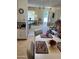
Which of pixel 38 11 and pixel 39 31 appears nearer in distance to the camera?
pixel 39 31

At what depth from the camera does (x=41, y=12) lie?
12.8 meters

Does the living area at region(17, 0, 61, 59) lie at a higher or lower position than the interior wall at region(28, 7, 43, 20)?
lower

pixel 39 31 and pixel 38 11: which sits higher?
pixel 38 11

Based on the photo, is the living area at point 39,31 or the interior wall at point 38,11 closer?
the living area at point 39,31

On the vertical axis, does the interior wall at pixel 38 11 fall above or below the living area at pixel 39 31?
above

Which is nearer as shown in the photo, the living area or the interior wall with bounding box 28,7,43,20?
the living area
